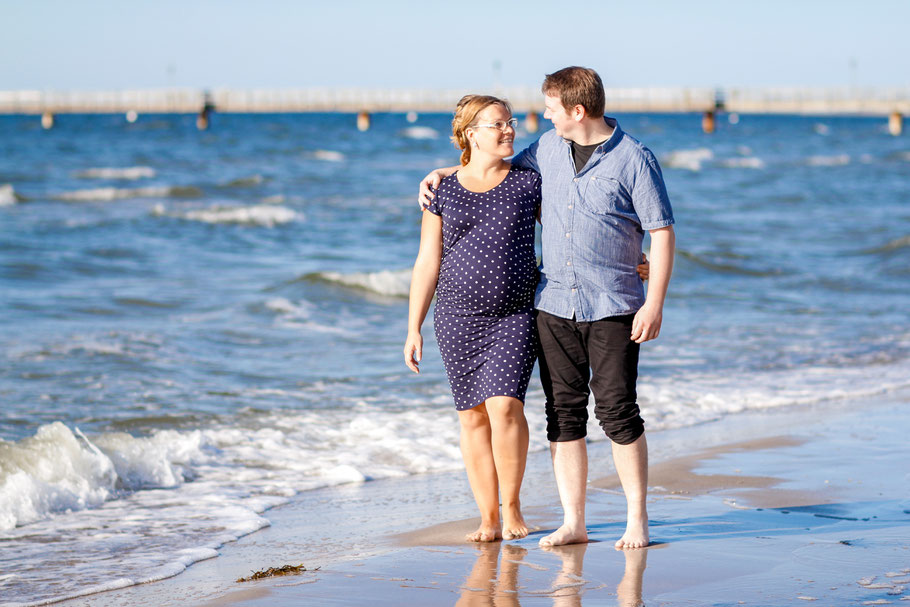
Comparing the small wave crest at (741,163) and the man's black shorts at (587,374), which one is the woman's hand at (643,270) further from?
the small wave crest at (741,163)

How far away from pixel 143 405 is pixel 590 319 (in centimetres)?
415

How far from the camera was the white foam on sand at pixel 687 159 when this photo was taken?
34.9 meters

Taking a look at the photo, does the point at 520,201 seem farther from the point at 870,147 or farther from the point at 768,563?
the point at 870,147

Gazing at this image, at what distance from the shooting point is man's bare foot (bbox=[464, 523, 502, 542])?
153 inches

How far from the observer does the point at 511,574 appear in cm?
341

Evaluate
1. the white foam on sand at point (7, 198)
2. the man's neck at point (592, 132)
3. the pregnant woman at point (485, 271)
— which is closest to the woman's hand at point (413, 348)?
the pregnant woman at point (485, 271)

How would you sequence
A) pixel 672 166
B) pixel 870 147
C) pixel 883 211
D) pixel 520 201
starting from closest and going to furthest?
pixel 520 201, pixel 883 211, pixel 672 166, pixel 870 147

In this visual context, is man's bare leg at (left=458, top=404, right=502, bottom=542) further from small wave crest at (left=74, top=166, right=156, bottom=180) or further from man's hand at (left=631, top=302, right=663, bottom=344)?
small wave crest at (left=74, top=166, right=156, bottom=180)

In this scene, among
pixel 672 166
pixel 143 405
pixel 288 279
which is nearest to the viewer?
pixel 143 405

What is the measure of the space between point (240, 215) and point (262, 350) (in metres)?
10.8

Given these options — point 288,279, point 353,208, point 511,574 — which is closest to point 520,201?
point 511,574

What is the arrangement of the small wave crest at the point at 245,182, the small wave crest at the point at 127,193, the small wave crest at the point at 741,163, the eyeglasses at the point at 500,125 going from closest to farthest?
the eyeglasses at the point at 500,125 → the small wave crest at the point at 127,193 → the small wave crest at the point at 245,182 → the small wave crest at the point at 741,163

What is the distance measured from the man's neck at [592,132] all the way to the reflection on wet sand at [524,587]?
4.69 ft

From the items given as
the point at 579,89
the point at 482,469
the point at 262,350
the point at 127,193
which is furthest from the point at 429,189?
the point at 127,193
